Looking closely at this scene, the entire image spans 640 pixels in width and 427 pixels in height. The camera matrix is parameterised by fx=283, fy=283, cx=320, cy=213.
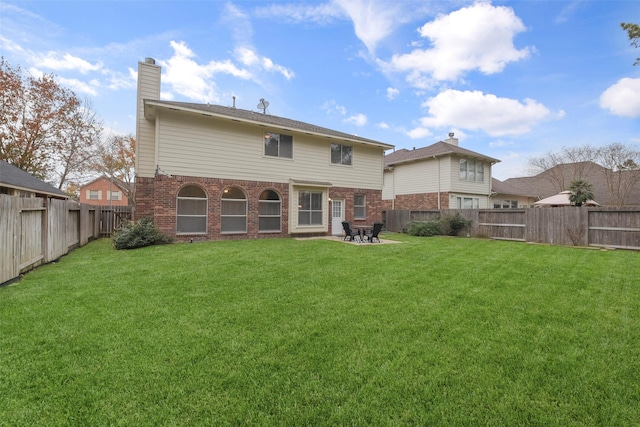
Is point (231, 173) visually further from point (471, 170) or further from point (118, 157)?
point (118, 157)

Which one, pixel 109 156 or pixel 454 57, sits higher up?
pixel 454 57

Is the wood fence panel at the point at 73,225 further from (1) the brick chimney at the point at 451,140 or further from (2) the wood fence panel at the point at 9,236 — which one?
(1) the brick chimney at the point at 451,140

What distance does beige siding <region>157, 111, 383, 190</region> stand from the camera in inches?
451

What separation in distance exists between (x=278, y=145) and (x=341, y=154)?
3742 mm

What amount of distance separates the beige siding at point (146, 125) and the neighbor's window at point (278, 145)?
4.90m

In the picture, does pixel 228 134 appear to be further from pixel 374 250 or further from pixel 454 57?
pixel 454 57

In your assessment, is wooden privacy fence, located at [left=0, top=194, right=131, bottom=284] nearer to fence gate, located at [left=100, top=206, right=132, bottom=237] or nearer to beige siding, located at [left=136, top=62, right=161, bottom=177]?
beige siding, located at [left=136, top=62, right=161, bottom=177]

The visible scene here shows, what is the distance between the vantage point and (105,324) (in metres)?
3.70

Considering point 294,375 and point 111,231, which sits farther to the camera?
point 111,231

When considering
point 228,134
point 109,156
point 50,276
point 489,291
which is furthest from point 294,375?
point 109,156

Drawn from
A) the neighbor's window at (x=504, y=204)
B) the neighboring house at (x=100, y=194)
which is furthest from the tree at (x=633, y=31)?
the neighboring house at (x=100, y=194)

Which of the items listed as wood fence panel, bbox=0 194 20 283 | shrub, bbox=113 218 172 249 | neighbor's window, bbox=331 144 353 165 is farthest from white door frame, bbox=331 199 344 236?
wood fence panel, bbox=0 194 20 283

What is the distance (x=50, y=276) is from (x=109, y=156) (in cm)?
2904

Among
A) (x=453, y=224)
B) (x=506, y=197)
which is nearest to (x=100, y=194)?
(x=453, y=224)
